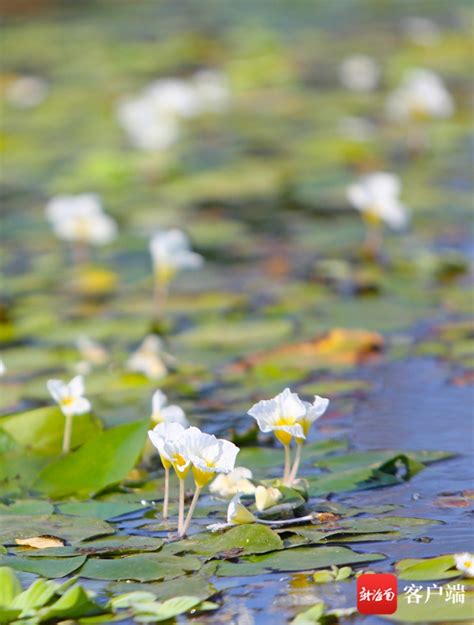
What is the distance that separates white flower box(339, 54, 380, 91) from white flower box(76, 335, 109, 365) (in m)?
2.68

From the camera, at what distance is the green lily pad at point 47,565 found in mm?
1344

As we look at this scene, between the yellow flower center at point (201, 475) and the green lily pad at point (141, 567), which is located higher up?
the yellow flower center at point (201, 475)

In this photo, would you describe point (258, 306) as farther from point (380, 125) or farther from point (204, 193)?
point (380, 125)

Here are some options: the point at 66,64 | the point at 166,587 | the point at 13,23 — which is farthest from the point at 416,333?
the point at 13,23

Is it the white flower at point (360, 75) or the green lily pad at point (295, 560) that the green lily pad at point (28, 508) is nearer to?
the green lily pad at point (295, 560)

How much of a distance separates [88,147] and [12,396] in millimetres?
2115

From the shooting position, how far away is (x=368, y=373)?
2148 mm

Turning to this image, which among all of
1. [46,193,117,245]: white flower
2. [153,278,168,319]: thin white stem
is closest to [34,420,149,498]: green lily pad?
[153,278,168,319]: thin white stem

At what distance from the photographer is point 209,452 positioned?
136 cm

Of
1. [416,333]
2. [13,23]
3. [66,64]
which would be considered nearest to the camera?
[416,333]

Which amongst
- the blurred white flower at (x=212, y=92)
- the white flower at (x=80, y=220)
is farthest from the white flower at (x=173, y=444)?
the blurred white flower at (x=212, y=92)

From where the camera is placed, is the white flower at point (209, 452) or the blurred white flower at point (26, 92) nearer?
the white flower at point (209, 452)

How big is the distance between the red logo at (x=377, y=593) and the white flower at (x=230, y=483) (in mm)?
281

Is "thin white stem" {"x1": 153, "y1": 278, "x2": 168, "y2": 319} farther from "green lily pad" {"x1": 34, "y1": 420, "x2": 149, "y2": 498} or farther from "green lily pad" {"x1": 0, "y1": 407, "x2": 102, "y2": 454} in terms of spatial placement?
"green lily pad" {"x1": 34, "y1": 420, "x2": 149, "y2": 498}
